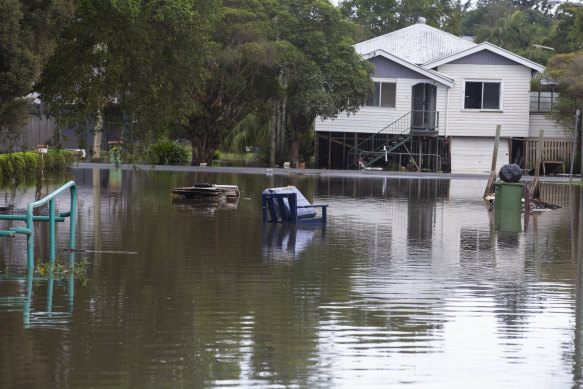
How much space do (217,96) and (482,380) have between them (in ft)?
130

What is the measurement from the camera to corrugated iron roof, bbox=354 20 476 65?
191 feet

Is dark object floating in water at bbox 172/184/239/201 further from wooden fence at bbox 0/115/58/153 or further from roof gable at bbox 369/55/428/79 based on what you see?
roof gable at bbox 369/55/428/79

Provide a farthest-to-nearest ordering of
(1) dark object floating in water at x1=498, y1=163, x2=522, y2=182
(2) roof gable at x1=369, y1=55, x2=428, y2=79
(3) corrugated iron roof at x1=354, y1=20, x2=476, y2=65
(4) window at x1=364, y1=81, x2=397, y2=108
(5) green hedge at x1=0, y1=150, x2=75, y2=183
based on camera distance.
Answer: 1. (3) corrugated iron roof at x1=354, y1=20, x2=476, y2=65
2. (4) window at x1=364, y1=81, x2=397, y2=108
3. (2) roof gable at x1=369, y1=55, x2=428, y2=79
4. (5) green hedge at x1=0, y1=150, x2=75, y2=183
5. (1) dark object floating in water at x1=498, y1=163, x2=522, y2=182

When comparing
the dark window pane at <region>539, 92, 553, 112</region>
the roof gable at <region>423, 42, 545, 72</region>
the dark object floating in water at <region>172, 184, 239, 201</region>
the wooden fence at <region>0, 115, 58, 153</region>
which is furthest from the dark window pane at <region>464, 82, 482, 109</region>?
the dark object floating in water at <region>172, 184, 239, 201</region>

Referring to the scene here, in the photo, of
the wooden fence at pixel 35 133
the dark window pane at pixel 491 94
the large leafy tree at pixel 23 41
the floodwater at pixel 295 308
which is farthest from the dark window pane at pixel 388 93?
the large leafy tree at pixel 23 41

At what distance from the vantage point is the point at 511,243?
17.2 meters

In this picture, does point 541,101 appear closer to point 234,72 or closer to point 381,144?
point 381,144

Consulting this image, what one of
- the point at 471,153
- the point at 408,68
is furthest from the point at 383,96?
the point at 471,153

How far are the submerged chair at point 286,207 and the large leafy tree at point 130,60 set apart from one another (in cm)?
340

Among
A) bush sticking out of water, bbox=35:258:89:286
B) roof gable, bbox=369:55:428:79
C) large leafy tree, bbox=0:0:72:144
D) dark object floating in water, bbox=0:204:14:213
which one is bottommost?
bush sticking out of water, bbox=35:258:89:286

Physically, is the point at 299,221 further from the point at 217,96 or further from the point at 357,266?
the point at 217,96

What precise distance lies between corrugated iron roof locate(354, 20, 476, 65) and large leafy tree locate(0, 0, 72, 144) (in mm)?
41654

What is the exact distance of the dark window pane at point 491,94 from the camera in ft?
169

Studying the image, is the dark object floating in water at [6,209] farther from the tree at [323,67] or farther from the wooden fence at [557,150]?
the wooden fence at [557,150]
